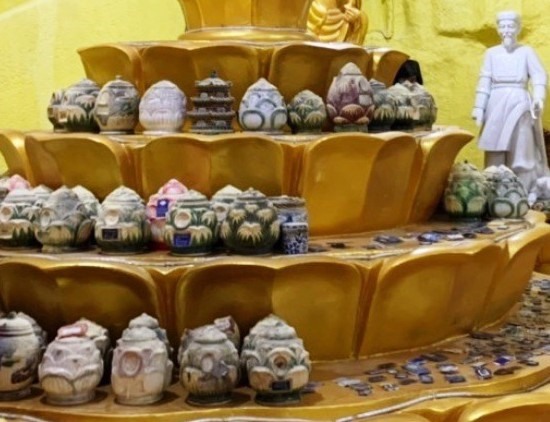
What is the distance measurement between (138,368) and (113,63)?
91cm

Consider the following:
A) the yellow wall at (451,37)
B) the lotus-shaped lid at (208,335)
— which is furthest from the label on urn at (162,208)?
the yellow wall at (451,37)

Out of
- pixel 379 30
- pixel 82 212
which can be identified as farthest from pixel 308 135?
pixel 379 30

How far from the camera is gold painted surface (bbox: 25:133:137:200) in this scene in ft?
6.91

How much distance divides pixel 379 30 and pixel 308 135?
4558 millimetres

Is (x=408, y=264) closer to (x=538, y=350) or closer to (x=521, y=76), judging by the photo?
(x=538, y=350)

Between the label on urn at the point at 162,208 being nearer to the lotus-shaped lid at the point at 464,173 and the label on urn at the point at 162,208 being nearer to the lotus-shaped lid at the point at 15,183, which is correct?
the lotus-shaped lid at the point at 15,183

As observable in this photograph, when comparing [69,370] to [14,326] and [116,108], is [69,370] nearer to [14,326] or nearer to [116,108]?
[14,326]

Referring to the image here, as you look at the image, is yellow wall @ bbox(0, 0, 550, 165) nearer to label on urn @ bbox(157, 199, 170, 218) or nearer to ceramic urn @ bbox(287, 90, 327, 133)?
ceramic urn @ bbox(287, 90, 327, 133)

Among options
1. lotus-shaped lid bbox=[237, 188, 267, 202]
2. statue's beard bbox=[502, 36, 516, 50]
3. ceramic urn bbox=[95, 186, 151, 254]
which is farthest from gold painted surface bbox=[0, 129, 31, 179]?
statue's beard bbox=[502, 36, 516, 50]

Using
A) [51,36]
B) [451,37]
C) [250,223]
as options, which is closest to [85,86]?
[250,223]

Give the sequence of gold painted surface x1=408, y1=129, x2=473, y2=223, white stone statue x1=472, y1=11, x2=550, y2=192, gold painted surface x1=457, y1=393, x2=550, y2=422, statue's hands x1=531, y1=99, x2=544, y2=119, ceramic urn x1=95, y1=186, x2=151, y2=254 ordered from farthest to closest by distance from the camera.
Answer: white stone statue x1=472, y1=11, x2=550, y2=192, statue's hands x1=531, y1=99, x2=544, y2=119, gold painted surface x1=408, y1=129, x2=473, y2=223, ceramic urn x1=95, y1=186, x2=151, y2=254, gold painted surface x1=457, y1=393, x2=550, y2=422

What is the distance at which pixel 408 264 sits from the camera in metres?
2.03

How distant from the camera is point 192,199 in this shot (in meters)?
1.92

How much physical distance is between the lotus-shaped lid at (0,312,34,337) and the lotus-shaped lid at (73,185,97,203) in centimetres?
34
